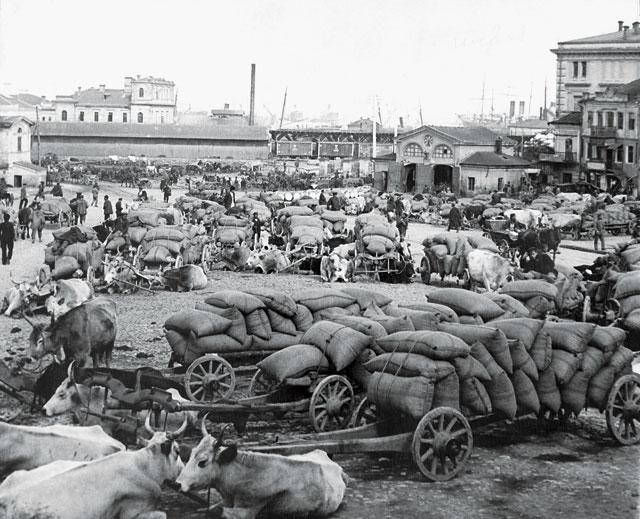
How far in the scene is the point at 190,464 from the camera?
760cm

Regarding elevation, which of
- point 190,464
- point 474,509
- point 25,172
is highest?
point 25,172

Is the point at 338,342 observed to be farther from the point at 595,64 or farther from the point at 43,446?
the point at 595,64

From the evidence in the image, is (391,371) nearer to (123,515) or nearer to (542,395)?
(542,395)

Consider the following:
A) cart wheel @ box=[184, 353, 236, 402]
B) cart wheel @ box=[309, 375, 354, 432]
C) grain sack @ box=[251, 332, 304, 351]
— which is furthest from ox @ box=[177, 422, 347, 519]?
grain sack @ box=[251, 332, 304, 351]

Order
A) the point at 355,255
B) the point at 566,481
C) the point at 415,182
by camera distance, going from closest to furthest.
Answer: the point at 566,481 → the point at 355,255 → the point at 415,182

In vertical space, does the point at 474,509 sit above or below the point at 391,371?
below

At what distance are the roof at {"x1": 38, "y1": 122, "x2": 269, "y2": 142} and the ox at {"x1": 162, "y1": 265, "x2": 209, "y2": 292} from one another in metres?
65.4

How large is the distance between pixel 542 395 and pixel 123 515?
5.15 meters

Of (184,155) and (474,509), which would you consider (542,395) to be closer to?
(474,509)

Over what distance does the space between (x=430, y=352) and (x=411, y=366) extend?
0.25 metres

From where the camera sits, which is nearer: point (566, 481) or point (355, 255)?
point (566, 481)

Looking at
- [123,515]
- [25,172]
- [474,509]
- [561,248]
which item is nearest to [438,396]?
[474,509]

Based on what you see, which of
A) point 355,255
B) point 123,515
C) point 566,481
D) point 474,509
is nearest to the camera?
point 123,515

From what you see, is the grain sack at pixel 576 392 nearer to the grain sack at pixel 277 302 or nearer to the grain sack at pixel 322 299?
the grain sack at pixel 322 299
